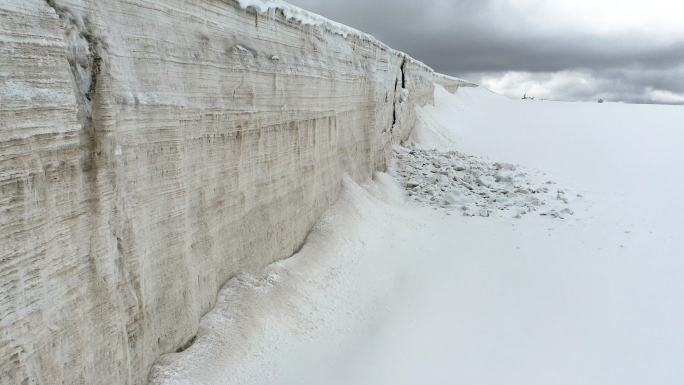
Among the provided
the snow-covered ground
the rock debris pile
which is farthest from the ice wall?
the rock debris pile

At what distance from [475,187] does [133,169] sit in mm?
9086

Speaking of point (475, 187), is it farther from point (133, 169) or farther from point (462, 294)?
point (133, 169)

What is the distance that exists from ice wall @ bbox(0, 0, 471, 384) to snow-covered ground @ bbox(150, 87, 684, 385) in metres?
0.54

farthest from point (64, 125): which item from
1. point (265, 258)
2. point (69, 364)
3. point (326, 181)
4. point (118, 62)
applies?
point (326, 181)

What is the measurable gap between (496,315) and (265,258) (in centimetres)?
307

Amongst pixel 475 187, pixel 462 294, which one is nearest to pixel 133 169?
pixel 462 294

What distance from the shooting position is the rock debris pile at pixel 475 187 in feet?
31.1

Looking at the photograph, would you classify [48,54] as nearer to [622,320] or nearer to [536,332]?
[536,332]

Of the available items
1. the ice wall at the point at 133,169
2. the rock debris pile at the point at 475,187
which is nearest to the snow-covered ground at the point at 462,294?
the rock debris pile at the point at 475,187

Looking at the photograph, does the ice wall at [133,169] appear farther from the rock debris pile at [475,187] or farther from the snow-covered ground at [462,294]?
the rock debris pile at [475,187]

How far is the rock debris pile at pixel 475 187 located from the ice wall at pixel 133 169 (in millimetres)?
4948

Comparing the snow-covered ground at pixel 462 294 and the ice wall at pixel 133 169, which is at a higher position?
the ice wall at pixel 133 169

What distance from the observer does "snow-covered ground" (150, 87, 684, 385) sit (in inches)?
173

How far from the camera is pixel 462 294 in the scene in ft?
20.3
